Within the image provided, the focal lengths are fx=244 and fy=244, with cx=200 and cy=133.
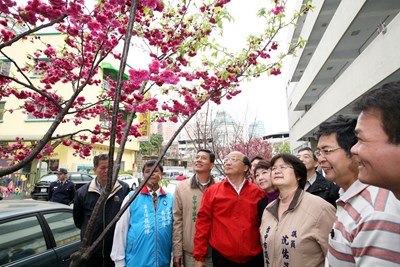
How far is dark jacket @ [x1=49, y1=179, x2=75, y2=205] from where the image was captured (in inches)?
221

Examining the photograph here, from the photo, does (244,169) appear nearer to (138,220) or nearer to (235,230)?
(235,230)

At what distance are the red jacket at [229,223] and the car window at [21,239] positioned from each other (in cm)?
175

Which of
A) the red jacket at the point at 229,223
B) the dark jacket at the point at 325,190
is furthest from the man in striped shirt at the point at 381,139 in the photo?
the dark jacket at the point at 325,190

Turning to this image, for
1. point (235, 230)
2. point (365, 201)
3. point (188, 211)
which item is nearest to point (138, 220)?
point (188, 211)

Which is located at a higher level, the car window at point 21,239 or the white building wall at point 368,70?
the white building wall at point 368,70

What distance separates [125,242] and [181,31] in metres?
2.51

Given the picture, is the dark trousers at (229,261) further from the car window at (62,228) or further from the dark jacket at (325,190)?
the car window at (62,228)

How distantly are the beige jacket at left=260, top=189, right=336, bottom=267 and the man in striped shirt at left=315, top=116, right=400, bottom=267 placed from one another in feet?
1.06

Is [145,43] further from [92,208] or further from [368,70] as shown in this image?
[368,70]

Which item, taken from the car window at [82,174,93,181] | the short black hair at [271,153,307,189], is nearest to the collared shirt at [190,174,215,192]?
the short black hair at [271,153,307,189]

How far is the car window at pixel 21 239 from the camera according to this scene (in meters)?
2.36

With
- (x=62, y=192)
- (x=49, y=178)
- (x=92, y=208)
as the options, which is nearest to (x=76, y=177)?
(x=49, y=178)

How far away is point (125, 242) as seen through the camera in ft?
8.49

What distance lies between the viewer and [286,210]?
1.97 metres
